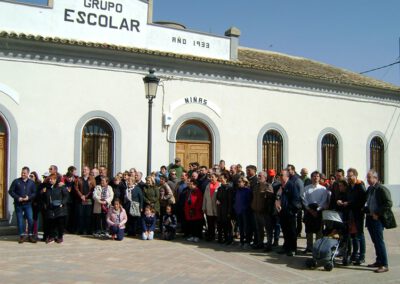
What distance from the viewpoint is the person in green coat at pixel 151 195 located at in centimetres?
1145

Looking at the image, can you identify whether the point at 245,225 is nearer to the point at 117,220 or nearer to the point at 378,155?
the point at 117,220

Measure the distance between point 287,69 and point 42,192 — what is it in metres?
9.91

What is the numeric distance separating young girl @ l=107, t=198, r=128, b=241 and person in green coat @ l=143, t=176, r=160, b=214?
664 millimetres

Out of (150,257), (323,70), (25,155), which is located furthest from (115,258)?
(323,70)

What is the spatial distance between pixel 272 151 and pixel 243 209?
6.42m

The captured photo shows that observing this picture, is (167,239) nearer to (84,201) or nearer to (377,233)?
(84,201)

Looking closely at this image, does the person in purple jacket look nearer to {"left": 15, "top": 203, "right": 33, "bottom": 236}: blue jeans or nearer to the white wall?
the white wall

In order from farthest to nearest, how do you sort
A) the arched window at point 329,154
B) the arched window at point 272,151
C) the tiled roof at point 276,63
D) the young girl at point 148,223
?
the arched window at point 329,154, the arched window at point 272,151, the tiled roof at point 276,63, the young girl at point 148,223

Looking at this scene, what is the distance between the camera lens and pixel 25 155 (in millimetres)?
12359

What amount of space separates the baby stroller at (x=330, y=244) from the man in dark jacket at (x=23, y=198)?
19.8 feet

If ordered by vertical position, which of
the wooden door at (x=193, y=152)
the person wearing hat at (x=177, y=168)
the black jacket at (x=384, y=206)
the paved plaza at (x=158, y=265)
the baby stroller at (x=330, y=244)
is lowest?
the paved plaza at (x=158, y=265)

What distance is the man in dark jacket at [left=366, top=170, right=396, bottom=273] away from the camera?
8.34 m

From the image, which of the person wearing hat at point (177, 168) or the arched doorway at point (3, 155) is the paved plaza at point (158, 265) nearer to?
the arched doorway at point (3, 155)

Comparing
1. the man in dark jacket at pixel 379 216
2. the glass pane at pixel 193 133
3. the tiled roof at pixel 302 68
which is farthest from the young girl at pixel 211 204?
the tiled roof at pixel 302 68
